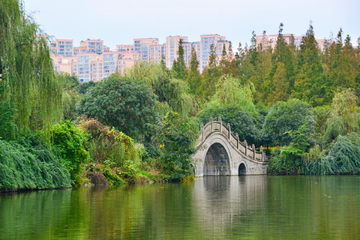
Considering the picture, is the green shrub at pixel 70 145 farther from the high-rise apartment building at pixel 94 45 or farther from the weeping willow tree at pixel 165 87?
the high-rise apartment building at pixel 94 45

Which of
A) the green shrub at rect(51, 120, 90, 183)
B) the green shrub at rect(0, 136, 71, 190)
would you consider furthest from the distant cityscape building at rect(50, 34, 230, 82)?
the green shrub at rect(0, 136, 71, 190)

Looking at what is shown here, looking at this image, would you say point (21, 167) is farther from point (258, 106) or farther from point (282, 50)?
point (282, 50)

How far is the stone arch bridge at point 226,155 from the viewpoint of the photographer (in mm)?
38812

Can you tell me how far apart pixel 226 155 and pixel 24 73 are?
26964 mm

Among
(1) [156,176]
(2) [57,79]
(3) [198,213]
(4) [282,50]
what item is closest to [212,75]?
(4) [282,50]

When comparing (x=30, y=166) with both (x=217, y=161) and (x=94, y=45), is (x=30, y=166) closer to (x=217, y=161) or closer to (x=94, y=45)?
(x=217, y=161)

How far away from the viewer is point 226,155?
41.9m

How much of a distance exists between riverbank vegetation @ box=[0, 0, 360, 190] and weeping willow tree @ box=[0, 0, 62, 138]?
0.12 ft

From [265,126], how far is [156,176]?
22.4m

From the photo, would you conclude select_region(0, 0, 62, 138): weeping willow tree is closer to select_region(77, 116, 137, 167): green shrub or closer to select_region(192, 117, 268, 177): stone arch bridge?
select_region(77, 116, 137, 167): green shrub

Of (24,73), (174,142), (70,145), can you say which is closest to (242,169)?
(174,142)

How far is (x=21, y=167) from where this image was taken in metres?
16.9

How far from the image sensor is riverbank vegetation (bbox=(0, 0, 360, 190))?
17234mm

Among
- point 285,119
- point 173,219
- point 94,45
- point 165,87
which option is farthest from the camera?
point 94,45
